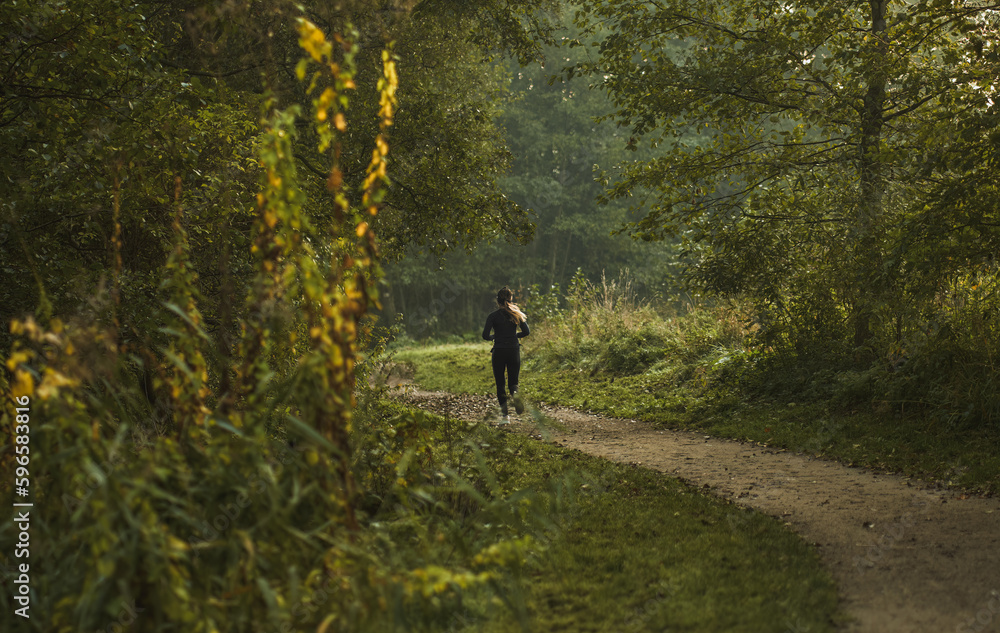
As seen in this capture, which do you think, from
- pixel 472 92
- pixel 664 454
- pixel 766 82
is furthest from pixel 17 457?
pixel 472 92

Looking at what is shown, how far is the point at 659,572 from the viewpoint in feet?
14.3

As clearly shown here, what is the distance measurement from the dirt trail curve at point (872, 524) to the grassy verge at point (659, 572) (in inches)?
8.3

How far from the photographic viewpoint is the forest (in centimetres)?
305

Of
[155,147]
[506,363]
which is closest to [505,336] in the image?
[506,363]

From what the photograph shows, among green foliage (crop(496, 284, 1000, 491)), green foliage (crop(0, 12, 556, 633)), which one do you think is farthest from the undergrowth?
green foliage (crop(0, 12, 556, 633))

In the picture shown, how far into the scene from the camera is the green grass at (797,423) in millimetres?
6840

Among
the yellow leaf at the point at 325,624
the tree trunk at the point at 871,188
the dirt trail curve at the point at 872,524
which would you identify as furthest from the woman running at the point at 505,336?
the yellow leaf at the point at 325,624

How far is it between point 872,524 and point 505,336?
597 centimetres

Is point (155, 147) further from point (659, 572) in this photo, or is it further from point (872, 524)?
point (872, 524)

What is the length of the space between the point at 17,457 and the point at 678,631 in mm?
3377

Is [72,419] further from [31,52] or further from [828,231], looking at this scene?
[828,231]

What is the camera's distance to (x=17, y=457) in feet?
12.2

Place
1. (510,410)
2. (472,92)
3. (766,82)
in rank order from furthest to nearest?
1. (472,92)
2. (510,410)
3. (766,82)

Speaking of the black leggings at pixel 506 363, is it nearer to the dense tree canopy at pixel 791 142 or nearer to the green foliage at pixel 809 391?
the green foliage at pixel 809 391
